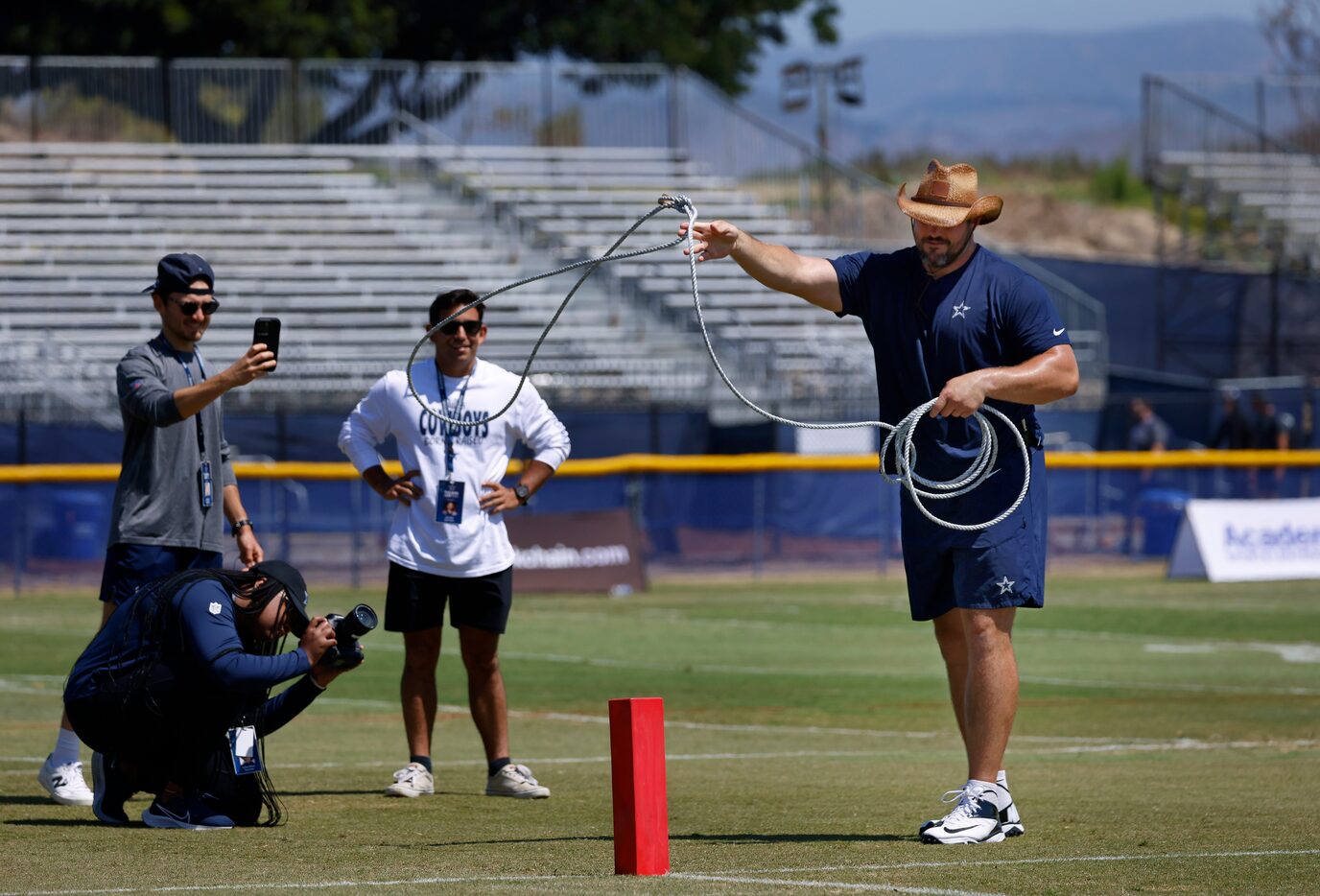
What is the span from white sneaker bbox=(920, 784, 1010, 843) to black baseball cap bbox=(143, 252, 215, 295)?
364 centimetres

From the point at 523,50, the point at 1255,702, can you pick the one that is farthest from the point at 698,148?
the point at 1255,702

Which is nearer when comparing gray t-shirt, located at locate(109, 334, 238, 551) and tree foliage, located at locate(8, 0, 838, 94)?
gray t-shirt, located at locate(109, 334, 238, 551)

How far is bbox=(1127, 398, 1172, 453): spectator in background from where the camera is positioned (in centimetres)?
2744

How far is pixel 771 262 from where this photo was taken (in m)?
7.41

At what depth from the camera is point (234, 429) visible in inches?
1004

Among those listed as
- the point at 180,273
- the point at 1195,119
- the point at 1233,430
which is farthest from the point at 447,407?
the point at 1195,119

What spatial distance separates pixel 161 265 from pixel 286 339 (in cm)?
2177

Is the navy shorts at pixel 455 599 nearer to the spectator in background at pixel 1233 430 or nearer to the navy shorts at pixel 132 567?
the navy shorts at pixel 132 567

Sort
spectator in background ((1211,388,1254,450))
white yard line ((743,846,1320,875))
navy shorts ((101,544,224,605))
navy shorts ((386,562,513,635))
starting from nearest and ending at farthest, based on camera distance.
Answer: white yard line ((743,846,1320,875))
navy shorts ((101,544,224,605))
navy shorts ((386,562,513,635))
spectator in background ((1211,388,1254,450))

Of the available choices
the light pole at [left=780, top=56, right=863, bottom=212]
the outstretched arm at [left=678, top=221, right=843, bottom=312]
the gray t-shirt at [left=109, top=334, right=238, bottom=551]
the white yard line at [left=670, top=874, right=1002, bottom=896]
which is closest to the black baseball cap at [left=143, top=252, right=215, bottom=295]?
the gray t-shirt at [left=109, top=334, right=238, bottom=551]

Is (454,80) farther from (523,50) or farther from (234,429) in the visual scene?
(234,429)

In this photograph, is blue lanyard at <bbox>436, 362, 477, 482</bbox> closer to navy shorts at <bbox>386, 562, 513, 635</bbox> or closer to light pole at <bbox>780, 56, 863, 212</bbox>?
navy shorts at <bbox>386, 562, 513, 635</bbox>

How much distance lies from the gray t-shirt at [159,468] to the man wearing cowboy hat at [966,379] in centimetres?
240

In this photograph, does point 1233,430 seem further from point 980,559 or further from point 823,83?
point 823,83
